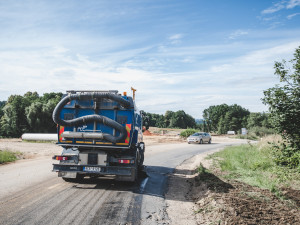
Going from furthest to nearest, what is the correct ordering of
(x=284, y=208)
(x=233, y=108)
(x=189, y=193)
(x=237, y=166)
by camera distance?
(x=233, y=108), (x=237, y=166), (x=189, y=193), (x=284, y=208)

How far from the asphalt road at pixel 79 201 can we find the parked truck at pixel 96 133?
592 millimetres

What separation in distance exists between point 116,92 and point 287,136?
290 inches

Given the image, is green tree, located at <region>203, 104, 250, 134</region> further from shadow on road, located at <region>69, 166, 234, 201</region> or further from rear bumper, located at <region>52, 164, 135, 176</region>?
rear bumper, located at <region>52, 164, 135, 176</region>

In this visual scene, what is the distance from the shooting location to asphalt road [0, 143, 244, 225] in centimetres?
502

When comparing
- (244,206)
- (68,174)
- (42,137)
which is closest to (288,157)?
(244,206)

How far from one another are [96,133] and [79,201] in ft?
7.16

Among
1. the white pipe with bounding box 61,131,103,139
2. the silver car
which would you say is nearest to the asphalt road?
the white pipe with bounding box 61,131,103,139

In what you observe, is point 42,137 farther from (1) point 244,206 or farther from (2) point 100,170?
(1) point 244,206

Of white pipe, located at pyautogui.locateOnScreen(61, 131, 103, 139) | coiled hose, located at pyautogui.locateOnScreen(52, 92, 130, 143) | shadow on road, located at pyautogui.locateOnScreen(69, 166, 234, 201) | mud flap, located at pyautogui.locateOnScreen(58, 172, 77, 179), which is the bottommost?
shadow on road, located at pyautogui.locateOnScreen(69, 166, 234, 201)

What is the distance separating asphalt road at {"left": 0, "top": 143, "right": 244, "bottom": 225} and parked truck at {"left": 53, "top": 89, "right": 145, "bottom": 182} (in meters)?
0.59

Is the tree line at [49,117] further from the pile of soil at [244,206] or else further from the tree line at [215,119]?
the pile of soil at [244,206]

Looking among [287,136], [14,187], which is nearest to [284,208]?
[287,136]

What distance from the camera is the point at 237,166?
1175cm

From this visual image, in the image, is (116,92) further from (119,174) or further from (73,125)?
(119,174)
